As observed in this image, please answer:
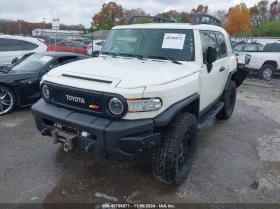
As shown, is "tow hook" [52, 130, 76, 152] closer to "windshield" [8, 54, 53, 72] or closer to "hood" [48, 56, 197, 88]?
"hood" [48, 56, 197, 88]

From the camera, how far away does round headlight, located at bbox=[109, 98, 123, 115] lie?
2.64 metres

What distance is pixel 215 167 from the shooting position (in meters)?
Answer: 3.70

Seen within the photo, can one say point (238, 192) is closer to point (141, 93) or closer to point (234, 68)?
point (141, 93)

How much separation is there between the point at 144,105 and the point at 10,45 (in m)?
8.16

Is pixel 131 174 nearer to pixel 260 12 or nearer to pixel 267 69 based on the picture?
pixel 267 69

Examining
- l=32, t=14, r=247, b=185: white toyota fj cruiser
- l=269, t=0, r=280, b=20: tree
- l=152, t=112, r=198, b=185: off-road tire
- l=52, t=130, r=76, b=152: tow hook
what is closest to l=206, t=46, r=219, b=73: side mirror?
l=32, t=14, r=247, b=185: white toyota fj cruiser

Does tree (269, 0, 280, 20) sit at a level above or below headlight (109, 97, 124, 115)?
above

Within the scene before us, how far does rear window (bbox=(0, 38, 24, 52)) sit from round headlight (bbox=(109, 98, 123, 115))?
25.8ft

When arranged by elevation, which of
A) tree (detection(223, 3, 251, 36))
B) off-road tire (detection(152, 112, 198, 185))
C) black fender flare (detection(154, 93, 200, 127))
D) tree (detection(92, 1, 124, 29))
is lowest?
off-road tire (detection(152, 112, 198, 185))

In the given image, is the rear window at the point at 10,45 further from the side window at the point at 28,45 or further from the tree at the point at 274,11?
the tree at the point at 274,11

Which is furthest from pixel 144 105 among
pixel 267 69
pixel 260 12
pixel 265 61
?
pixel 260 12

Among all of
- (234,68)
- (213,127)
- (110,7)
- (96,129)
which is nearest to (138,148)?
(96,129)

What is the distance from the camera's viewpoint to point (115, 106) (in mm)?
2668

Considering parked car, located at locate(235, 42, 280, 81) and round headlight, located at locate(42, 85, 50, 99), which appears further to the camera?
parked car, located at locate(235, 42, 280, 81)
